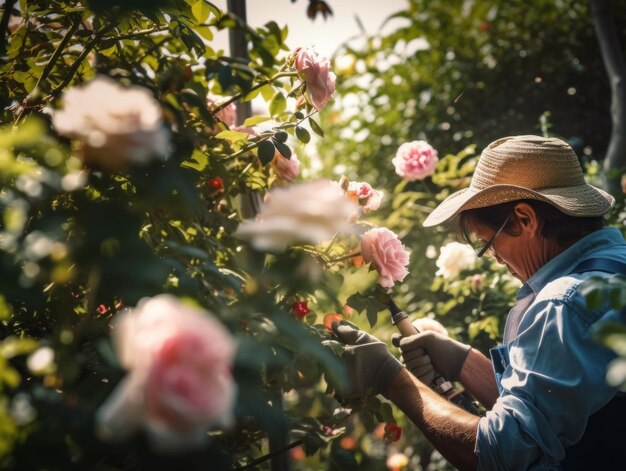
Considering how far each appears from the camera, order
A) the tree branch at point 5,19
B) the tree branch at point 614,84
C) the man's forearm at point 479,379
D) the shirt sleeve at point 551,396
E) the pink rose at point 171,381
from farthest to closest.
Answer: the tree branch at point 614,84
the man's forearm at point 479,379
the shirt sleeve at point 551,396
the tree branch at point 5,19
the pink rose at point 171,381

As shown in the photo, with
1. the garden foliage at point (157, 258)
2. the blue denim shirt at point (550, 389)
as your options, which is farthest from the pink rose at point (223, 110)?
the blue denim shirt at point (550, 389)

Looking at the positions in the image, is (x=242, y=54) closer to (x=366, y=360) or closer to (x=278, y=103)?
(x=278, y=103)

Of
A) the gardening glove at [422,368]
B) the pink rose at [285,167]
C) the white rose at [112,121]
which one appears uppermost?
the white rose at [112,121]

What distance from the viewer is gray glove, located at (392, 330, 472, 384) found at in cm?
190

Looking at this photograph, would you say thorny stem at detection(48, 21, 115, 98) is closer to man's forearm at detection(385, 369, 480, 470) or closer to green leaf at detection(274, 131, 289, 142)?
green leaf at detection(274, 131, 289, 142)

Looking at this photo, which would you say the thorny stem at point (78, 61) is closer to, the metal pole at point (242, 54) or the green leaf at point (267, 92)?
the green leaf at point (267, 92)

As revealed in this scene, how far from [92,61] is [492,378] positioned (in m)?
1.64

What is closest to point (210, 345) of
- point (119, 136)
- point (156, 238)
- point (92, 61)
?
point (119, 136)

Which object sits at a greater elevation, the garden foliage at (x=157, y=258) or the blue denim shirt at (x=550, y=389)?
the garden foliage at (x=157, y=258)

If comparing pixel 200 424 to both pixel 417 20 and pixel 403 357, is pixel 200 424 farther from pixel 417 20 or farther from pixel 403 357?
pixel 417 20

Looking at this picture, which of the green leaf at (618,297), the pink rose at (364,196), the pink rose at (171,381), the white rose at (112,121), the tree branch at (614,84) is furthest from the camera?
the tree branch at (614,84)

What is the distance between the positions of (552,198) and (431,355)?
670 mm

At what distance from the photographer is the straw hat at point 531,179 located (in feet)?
5.55

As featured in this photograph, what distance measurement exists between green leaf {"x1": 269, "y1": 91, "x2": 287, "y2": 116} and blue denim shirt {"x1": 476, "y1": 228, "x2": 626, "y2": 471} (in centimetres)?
84
